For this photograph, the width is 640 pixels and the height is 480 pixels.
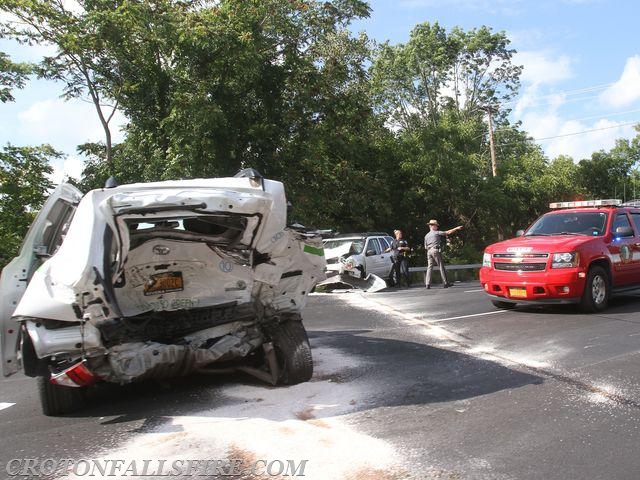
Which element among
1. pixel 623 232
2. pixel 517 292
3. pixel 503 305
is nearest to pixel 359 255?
pixel 503 305

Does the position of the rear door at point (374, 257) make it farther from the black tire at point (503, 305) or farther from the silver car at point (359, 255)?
the black tire at point (503, 305)

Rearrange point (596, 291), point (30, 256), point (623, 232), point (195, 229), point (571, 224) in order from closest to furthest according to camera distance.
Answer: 1. point (195, 229)
2. point (30, 256)
3. point (596, 291)
4. point (623, 232)
5. point (571, 224)

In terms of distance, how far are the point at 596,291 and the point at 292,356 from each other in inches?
232

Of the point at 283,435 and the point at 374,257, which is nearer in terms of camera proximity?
the point at 283,435

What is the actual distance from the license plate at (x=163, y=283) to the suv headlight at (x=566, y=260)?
5.81 meters

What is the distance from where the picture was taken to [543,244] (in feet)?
29.3

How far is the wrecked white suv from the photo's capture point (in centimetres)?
452

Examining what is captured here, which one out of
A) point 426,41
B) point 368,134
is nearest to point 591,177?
point 426,41

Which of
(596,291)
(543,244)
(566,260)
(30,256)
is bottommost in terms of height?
(596,291)

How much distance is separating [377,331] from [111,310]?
15.4 feet

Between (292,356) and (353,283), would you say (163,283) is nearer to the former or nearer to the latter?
(292,356)

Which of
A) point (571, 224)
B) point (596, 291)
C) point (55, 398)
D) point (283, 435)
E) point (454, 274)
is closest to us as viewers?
point (283, 435)

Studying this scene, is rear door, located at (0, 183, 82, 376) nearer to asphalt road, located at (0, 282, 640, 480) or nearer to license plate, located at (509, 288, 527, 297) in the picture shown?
asphalt road, located at (0, 282, 640, 480)

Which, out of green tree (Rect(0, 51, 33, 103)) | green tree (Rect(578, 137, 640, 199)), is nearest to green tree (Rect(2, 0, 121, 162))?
green tree (Rect(0, 51, 33, 103))
